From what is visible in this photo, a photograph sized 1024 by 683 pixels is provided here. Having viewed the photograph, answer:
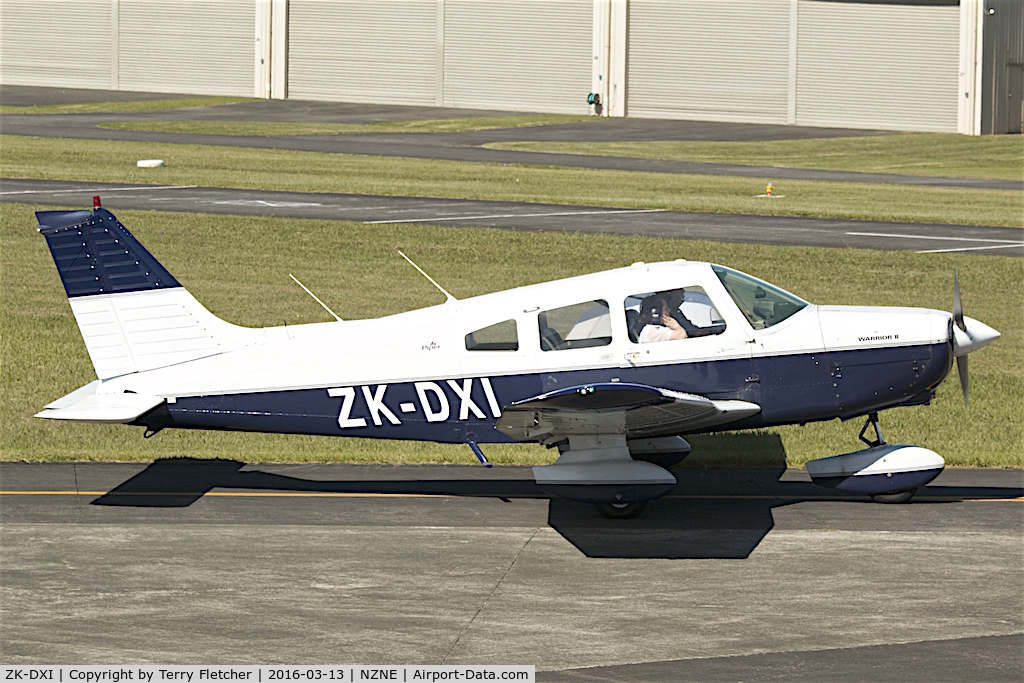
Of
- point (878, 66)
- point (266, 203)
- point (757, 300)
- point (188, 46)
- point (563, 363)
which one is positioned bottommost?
point (563, 363)

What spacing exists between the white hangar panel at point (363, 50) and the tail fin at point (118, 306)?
54.4 metres

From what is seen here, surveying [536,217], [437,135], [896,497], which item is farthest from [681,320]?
[437,135]

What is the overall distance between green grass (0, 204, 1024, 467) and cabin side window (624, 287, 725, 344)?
2962 mm

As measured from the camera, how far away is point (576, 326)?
1209 cm

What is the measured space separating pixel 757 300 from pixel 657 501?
2366 mm

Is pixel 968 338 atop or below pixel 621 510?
atop

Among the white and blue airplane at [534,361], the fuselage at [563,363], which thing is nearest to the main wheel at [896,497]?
the white and blue airplane at [534,361]

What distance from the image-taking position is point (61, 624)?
9688 millimetres

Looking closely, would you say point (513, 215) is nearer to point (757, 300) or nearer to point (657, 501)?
point (657, 501)

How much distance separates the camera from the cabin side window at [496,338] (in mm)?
12148

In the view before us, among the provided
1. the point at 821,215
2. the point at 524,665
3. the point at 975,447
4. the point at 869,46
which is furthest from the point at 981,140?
the point at 524,665

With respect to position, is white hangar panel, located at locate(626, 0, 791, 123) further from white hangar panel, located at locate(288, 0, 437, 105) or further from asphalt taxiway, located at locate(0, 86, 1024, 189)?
white hangar panel, located at locate(288, 0, 437, 105)
